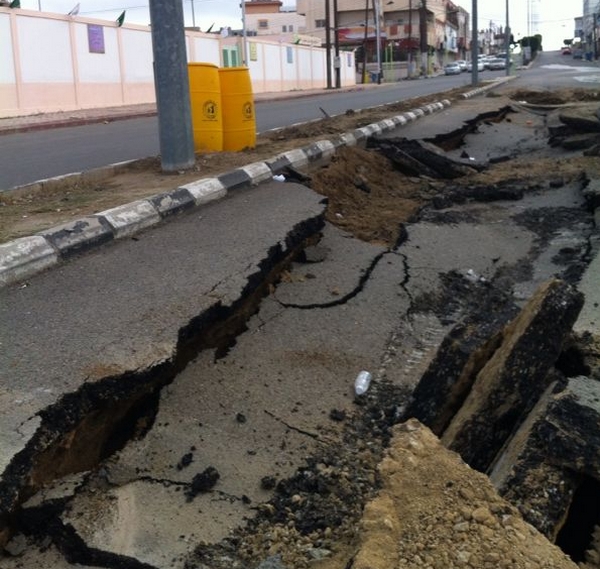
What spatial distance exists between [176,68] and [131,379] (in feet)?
13.6

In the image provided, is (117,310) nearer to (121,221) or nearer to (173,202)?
(121,221)

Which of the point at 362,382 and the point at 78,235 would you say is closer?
the point at 362,382

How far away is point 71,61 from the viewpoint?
21.8m

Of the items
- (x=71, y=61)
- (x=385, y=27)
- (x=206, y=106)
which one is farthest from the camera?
(x=385, y=27)

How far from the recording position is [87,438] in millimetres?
2748

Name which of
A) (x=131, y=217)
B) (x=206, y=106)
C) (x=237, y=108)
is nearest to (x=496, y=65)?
(x=237, y=108)

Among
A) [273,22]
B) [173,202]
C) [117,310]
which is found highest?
[273,22]

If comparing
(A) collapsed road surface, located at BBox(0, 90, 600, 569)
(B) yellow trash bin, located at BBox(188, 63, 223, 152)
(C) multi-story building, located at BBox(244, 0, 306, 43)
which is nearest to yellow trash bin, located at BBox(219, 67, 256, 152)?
(B) yellow trash bin, located at BBox(188, 63, 223, 152)

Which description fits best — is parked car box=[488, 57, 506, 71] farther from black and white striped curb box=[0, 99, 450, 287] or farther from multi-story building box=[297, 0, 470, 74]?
black and white striped curb box=[0, 99, 450, 287]

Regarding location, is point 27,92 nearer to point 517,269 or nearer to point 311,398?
point 517,269

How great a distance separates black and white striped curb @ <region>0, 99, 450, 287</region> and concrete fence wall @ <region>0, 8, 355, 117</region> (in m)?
14.9

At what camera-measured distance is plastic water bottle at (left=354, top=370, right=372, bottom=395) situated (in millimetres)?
3373

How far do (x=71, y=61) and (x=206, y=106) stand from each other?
16298 millimetres

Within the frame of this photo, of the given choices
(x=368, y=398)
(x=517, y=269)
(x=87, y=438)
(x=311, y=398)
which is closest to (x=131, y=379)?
(x=87, y=438)
